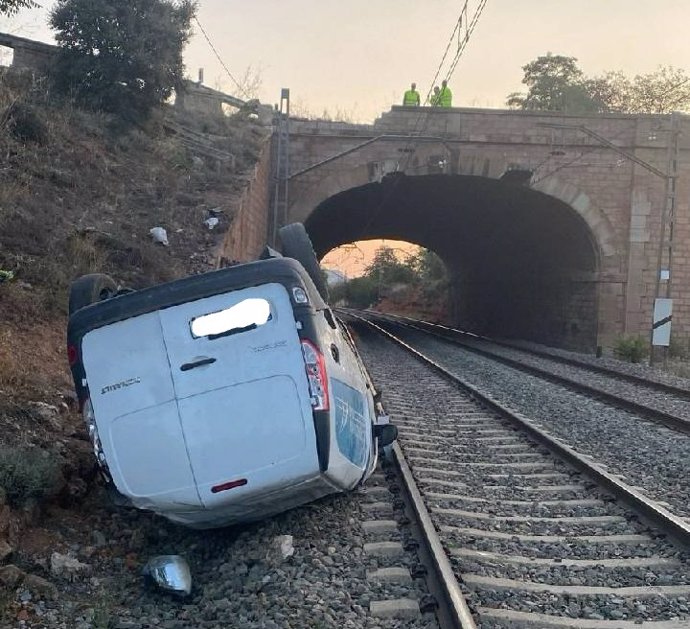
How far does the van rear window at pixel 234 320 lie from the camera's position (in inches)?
175

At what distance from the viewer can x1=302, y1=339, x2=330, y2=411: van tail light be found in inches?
173

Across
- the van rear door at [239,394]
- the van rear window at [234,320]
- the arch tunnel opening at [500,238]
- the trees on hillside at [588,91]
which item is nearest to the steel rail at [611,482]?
the van rear door at [239,394]

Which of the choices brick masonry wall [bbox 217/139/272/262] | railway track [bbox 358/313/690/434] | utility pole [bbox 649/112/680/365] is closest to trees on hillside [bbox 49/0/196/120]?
brick masonry wall [bbox 217/139/272/262]

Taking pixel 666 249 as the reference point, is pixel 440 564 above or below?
below

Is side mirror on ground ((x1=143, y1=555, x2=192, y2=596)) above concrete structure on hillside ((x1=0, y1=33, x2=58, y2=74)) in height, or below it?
below

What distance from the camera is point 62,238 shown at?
1119 cm

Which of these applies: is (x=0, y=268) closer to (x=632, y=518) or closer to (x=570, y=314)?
(x=632, y=518)

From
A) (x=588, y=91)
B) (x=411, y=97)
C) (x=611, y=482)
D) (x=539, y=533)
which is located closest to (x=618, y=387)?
(x=611, y=482)

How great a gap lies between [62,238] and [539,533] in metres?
8.55

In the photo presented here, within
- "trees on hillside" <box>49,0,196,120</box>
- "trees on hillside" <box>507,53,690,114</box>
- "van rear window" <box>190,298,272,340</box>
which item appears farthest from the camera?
"trees on hillside" <box>507,53,690,114</box>

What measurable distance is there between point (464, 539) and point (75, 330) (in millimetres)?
2894

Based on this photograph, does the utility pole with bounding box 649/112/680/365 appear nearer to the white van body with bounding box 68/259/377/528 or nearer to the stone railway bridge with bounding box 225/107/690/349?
the stone railway bridge with bounding box 225/107/690/349

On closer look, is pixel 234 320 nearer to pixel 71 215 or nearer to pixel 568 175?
pixel 71 215

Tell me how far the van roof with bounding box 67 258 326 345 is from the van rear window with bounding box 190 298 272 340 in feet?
0.38
